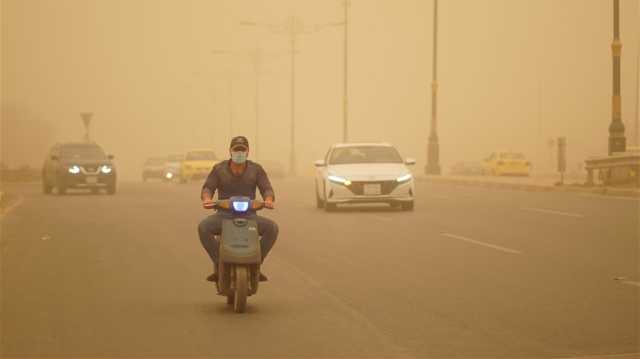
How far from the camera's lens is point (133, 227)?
23.6 metres

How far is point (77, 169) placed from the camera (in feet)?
132

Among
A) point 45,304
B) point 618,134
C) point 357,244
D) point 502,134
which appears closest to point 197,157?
point 618,134

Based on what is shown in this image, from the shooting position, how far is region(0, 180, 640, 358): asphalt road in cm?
972

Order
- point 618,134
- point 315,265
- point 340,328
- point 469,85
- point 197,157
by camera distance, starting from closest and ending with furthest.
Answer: point 340,328
point 315,265
point 618,134
point 197,157
point 469,85

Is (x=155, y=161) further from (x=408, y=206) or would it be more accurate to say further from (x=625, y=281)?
(x=625, y=281)

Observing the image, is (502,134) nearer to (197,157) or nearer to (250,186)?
(197,157)

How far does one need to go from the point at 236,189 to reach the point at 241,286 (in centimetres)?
97

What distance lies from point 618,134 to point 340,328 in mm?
26157

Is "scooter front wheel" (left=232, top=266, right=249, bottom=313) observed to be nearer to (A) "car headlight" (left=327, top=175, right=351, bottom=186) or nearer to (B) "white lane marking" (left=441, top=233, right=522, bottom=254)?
(B) "white lane marking" (left=441, top=233, right=522, bottom=254)

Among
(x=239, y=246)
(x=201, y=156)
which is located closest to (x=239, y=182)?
(x=239, y=246)

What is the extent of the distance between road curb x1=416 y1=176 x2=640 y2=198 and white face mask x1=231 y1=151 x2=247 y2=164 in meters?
21.0

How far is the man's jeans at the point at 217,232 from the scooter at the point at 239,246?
18 cm

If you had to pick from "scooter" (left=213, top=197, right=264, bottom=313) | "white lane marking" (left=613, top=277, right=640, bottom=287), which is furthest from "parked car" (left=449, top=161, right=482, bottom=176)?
"scooter" (left=213, top=197, right=264, bottom=313)

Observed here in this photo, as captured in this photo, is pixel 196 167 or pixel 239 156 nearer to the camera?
Answer: pixel 239 156
